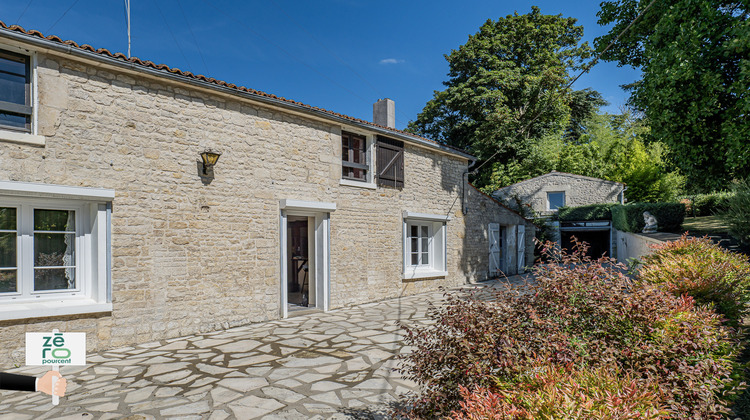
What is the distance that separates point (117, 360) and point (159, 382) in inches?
51.0

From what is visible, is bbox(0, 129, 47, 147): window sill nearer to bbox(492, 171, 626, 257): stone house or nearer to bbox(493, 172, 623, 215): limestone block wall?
bbox(492, 171, 626, 257): stone house

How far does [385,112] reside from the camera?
42.0 feet

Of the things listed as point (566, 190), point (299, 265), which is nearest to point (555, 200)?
point (566, 190)

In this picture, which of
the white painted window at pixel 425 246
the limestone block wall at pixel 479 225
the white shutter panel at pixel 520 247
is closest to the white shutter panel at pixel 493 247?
the limestone block wall at pixel 479 225

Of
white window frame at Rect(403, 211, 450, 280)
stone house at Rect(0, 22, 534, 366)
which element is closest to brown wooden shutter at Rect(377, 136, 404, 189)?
stone house at Rect(0, 22, 534, 366)

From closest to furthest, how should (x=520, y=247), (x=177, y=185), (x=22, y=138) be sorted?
(x=22, y=138)
(x=177, y=185)
(x=520, y=247)

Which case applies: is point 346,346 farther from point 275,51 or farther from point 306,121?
point 275,51

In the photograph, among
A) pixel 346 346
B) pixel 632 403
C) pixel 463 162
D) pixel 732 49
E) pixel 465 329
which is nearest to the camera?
pixel 632 403

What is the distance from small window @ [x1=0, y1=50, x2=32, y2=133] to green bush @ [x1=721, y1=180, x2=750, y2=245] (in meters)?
13.9

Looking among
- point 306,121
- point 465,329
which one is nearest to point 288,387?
point 465,329

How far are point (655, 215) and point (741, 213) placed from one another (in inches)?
204

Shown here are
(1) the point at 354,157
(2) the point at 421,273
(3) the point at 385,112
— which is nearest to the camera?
(1) the point at 354,157

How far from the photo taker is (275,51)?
11328 mm

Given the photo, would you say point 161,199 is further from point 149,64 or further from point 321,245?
point 321,245
